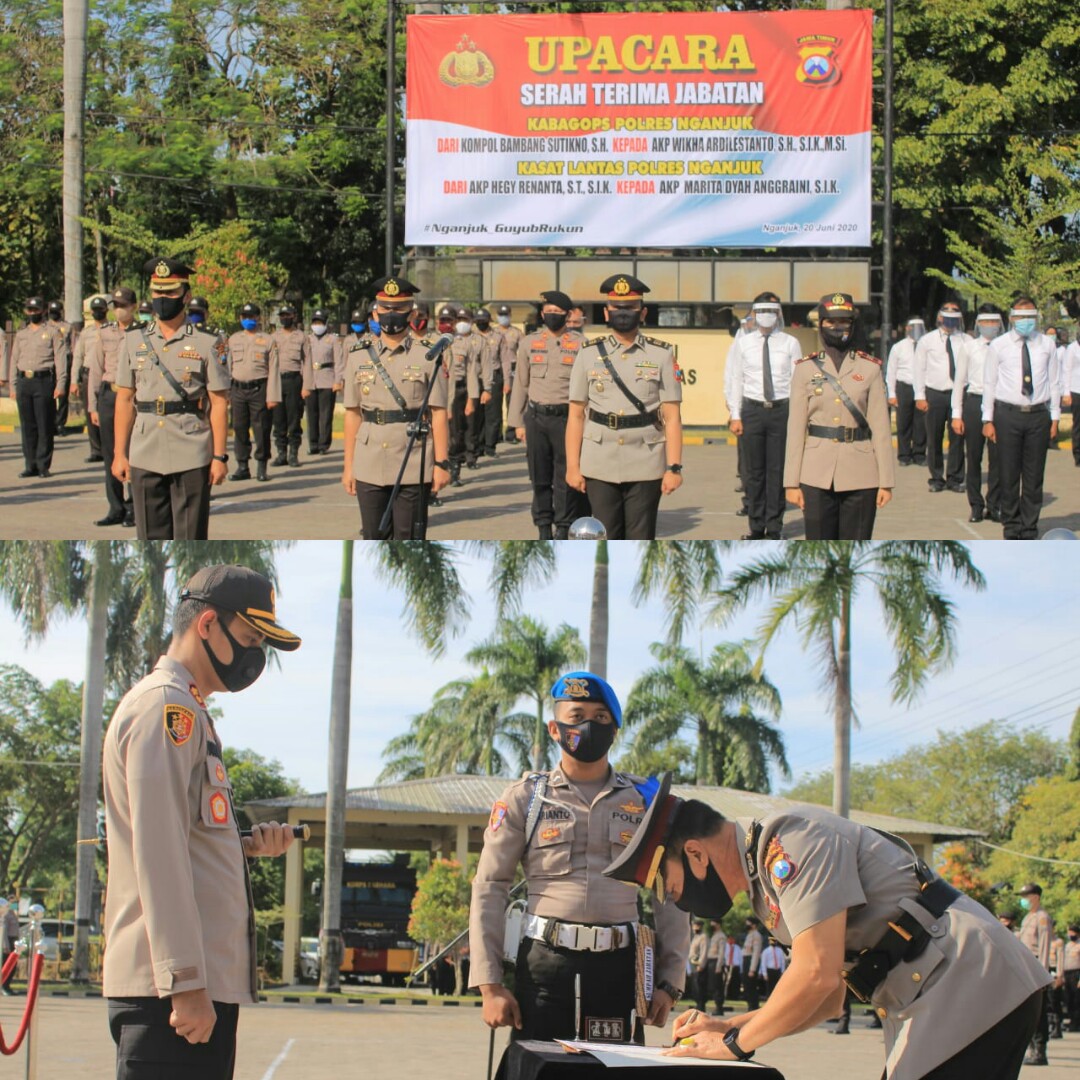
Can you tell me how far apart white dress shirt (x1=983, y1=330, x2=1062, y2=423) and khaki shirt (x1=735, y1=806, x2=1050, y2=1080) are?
10273mm

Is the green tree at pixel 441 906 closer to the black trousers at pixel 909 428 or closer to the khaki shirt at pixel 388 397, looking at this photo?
the black trousers at pixel 909 428

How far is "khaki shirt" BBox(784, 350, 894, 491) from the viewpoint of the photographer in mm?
10492

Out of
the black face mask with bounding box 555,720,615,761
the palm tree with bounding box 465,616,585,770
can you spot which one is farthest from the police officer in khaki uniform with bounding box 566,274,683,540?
the black face mask with bounding box 555,720,615,761

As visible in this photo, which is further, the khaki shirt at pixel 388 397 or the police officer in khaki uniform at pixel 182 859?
the khaki shirt at pixel 388 397

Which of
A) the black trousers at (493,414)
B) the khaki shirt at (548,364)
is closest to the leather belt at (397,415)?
the khaki shirt at (548,364)

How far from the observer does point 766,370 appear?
564 inches

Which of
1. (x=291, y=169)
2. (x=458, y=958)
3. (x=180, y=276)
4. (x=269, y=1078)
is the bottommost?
(x=458, y=958)

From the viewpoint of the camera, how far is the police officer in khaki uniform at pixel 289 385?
19984 mm

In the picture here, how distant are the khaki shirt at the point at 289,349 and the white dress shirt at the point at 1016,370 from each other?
887 cm

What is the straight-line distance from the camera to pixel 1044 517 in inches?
628

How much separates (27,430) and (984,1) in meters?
22.1

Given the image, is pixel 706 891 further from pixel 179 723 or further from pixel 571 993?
pixel 571 993

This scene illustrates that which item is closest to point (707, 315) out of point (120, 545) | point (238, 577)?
point (120, 545)

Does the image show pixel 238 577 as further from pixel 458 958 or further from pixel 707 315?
pixel 707 315
